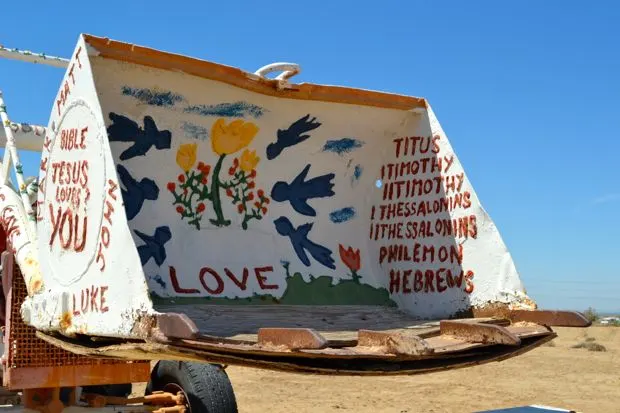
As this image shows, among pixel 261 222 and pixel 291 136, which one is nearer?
pixel 261 222

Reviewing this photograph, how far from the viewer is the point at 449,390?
12.1m

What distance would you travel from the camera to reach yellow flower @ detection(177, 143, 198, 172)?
4656 millimetres

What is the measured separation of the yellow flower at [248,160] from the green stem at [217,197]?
130 millimetres

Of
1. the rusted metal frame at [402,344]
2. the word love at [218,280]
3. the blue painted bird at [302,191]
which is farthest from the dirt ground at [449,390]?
the rusted metal frame at [402,344]

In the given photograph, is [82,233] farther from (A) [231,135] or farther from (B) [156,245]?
(A) [231,135]

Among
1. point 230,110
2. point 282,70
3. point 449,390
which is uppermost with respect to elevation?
point 282,70

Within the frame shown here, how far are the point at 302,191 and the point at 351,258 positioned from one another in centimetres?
53

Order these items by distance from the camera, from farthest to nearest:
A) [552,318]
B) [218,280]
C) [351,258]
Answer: [351,258] → [218,280] → [552,318]

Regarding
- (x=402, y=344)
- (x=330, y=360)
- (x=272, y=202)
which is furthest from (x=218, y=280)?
(x=402, y=344)

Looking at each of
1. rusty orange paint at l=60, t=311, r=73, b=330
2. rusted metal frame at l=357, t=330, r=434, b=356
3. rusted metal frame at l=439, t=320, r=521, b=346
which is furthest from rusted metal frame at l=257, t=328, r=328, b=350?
rusty orange paint at l=60, t=311, r=73, b=330

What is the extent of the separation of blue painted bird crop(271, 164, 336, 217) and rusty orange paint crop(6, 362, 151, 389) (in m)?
1.40

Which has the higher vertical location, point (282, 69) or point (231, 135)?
point (282, 69)

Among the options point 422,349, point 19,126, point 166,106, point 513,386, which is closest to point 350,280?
point 166,106

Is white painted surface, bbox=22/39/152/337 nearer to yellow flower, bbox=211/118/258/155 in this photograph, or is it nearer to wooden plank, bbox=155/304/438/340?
wooden plank, bbox=155/304/438/340
